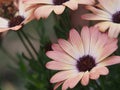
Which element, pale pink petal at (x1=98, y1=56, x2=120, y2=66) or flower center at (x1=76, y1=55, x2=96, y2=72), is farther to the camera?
flower center at (x1=76, y1=55, x2=96, y2=72)

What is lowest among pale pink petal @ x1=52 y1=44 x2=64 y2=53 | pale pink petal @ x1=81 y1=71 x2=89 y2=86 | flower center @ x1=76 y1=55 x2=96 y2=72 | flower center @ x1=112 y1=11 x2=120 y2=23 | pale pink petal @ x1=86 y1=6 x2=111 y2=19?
flower center @ x1=76 y1=55 x2=96 y2=72

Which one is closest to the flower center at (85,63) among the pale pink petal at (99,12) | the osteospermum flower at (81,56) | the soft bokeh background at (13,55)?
the osteospermum flower at (81,56)

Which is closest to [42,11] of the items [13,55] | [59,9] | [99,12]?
[59,9]

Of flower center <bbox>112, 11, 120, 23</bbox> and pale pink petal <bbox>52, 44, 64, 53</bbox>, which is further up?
pale pink petal <bbox>52, 44, 64, 53</bbox>

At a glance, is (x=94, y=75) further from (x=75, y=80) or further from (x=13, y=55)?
(x=13, y=55)

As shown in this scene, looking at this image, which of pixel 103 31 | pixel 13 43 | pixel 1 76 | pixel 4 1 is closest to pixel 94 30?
pixel 103 31

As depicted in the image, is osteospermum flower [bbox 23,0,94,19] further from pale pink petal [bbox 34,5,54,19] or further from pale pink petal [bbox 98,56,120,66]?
pale pink petal [bbox 98,56,120,66]

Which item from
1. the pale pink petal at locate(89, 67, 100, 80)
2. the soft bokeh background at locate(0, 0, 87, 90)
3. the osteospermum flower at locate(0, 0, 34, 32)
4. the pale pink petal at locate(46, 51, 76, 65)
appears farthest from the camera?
the soft bokeh background at locate(0, 0, 87, 90)

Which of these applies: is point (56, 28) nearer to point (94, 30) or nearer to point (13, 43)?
point (94, 30)

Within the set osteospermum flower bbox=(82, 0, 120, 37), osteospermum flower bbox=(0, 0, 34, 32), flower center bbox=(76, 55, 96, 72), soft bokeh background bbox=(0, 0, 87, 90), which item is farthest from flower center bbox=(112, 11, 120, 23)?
soft bokeh background bbox=(0, 0, 87, 90)
